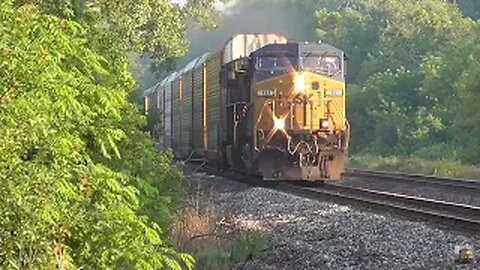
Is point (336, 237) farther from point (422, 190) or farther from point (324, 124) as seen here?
point (422, 190)

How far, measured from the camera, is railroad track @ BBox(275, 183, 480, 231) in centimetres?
1266

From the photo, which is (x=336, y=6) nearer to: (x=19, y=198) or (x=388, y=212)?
(x=388, y=212)

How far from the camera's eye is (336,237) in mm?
11625

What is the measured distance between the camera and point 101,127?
7.38m

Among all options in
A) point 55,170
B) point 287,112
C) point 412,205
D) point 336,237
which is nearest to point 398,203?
point 412,205

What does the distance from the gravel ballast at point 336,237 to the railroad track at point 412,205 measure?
1.21 ft

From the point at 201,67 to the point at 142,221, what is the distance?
2064cm

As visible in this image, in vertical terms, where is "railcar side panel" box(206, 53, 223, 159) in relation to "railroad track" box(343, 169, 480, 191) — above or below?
above

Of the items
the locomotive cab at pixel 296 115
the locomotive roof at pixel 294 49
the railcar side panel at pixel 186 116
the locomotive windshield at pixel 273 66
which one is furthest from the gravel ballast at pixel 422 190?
the railcar side panel at pixel 186 116

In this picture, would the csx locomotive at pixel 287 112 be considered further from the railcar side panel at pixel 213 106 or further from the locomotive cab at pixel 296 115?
the railcar side panel at pixel 213 106

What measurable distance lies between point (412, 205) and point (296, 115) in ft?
15.4

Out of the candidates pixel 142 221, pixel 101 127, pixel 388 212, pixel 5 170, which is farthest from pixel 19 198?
pixel 388 212

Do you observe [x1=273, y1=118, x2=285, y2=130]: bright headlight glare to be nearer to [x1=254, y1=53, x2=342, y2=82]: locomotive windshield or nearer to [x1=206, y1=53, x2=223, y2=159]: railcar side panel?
[x1=254, y1=53, x2=342, y2=82]: locomotive windshield

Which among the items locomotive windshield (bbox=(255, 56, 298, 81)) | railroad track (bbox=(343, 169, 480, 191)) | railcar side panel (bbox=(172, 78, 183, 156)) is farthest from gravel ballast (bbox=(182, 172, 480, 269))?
railcar side panel (bbox=(172, 78, 183, 156))
